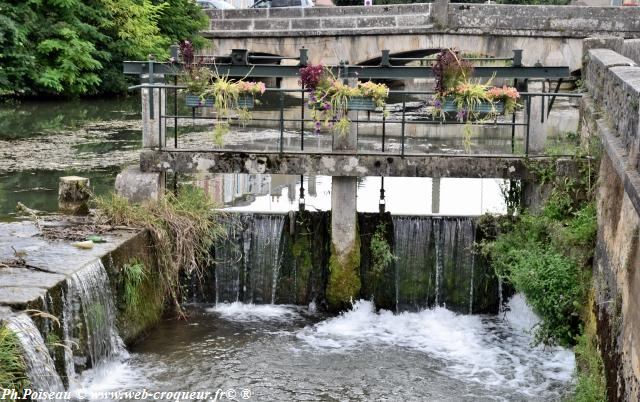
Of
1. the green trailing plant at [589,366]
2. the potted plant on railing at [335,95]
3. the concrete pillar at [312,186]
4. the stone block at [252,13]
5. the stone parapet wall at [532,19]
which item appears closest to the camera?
the green trailing plant at [589,366]

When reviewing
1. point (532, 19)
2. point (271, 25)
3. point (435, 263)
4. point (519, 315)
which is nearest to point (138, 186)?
point (435, 263)

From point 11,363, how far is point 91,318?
6.15 feet

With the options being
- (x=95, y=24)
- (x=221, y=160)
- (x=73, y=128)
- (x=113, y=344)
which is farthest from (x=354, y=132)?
(x=95, y=24)

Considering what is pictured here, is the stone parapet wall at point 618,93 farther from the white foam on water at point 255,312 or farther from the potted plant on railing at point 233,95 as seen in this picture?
the white foam on water at point 255,312

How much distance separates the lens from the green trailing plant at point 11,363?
A: 22.6 feet

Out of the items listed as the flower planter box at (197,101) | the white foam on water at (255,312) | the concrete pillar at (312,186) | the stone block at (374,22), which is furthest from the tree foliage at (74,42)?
the white foam on water at (255,312)

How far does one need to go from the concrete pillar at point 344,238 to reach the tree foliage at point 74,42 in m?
16.2

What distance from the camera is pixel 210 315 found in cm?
1127

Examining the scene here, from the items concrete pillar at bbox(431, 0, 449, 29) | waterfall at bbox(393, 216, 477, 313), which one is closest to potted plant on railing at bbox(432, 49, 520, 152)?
waterfall at bbox(393, 216, 477, 313)

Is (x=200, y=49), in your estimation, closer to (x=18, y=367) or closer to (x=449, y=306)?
(x=449, y=306)

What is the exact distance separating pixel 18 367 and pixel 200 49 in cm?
2914

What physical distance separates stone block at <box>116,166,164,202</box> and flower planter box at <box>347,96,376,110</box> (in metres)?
2.46

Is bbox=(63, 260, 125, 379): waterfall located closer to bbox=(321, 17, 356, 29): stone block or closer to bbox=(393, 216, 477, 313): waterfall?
bbox=(393, 216, 477, 313): waterfall

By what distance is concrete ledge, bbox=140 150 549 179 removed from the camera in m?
11.3
